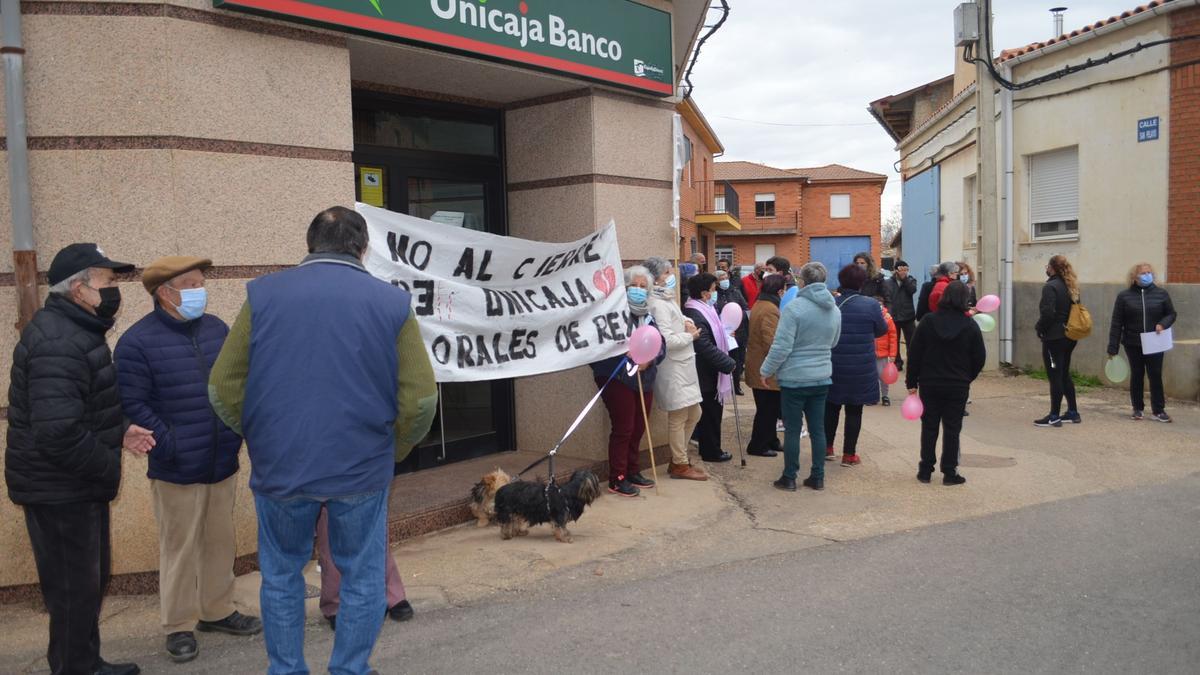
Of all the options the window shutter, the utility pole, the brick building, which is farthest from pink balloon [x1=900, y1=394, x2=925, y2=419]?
the brick building

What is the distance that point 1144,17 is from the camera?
40.2 feet

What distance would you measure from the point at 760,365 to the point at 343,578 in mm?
5860

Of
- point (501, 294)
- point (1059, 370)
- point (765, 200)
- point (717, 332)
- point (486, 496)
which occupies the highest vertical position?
point (765, 200)

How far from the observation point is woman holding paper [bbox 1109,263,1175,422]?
10102mm

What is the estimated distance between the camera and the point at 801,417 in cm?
746

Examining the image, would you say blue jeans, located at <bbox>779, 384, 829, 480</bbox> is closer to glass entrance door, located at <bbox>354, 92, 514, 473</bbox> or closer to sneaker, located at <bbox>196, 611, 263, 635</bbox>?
glass entrance door, located at <bbox>354, 92, 514, 473</bbox>

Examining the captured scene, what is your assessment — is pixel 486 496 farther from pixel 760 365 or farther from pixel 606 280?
pixel 760 365

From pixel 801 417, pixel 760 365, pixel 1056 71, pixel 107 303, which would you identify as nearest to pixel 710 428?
pixel 760 365

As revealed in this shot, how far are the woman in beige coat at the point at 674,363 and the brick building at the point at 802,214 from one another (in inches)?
2080

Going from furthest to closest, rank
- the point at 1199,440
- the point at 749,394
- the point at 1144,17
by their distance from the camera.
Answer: the point at 749,394, the point at 1144,17, the point at 1199,440

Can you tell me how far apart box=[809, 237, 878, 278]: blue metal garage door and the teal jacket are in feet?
183

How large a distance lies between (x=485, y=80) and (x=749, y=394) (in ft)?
26.2

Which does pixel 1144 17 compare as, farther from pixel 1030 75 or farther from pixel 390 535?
pixel 390 535

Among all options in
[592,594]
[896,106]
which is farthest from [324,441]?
[896,106]
